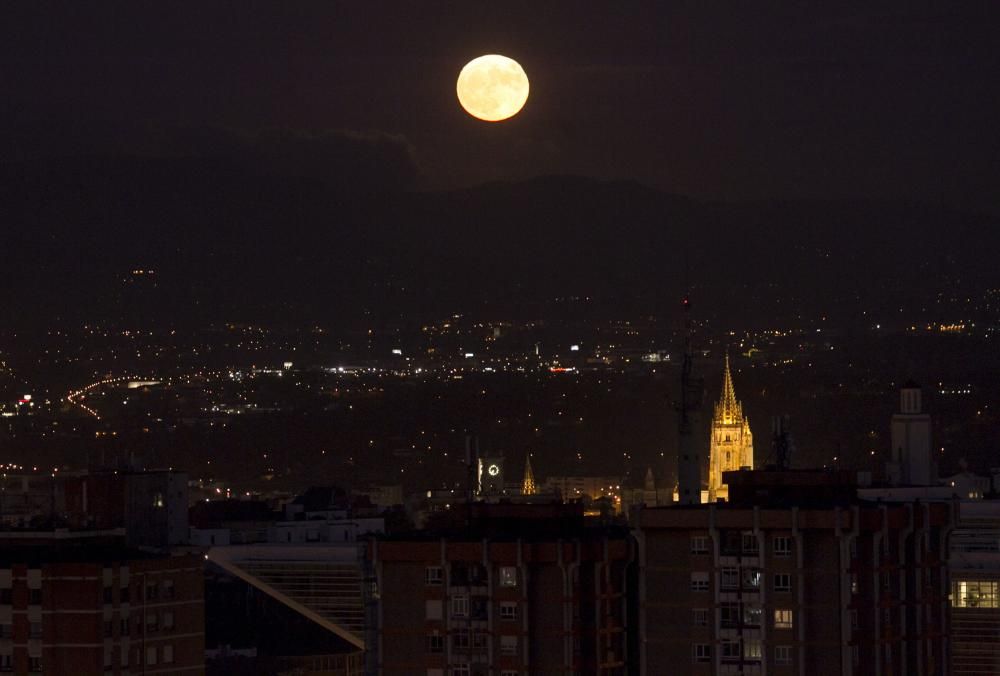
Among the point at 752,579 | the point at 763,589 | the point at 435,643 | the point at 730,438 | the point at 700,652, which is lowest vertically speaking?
the point at 700,652

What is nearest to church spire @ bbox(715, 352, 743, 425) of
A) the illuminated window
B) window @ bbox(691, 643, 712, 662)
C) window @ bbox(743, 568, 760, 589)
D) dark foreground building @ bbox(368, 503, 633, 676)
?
the illuminated window

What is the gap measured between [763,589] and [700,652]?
126 cm

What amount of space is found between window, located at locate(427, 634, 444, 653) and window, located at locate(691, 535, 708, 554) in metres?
3.73

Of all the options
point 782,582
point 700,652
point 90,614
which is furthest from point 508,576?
point 90,614

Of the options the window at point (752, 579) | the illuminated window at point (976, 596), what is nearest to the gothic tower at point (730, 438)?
the illuminated window at point (976, 596)

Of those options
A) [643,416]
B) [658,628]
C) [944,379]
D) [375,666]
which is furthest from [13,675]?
[643,416]

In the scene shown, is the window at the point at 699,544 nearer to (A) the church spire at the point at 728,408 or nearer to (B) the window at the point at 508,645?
(B) the window at the point at 508,645

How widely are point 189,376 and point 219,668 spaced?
12720cm

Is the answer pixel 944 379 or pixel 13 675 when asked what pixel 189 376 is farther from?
pixel 13 675

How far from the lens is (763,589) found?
1694 inches

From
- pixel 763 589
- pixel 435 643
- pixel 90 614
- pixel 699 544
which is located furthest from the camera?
pixel 90 614

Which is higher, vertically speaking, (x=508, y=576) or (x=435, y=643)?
(x=508, y=576)

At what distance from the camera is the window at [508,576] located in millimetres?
43656

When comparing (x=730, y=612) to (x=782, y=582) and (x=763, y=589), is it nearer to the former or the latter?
(x=763, y=589)
